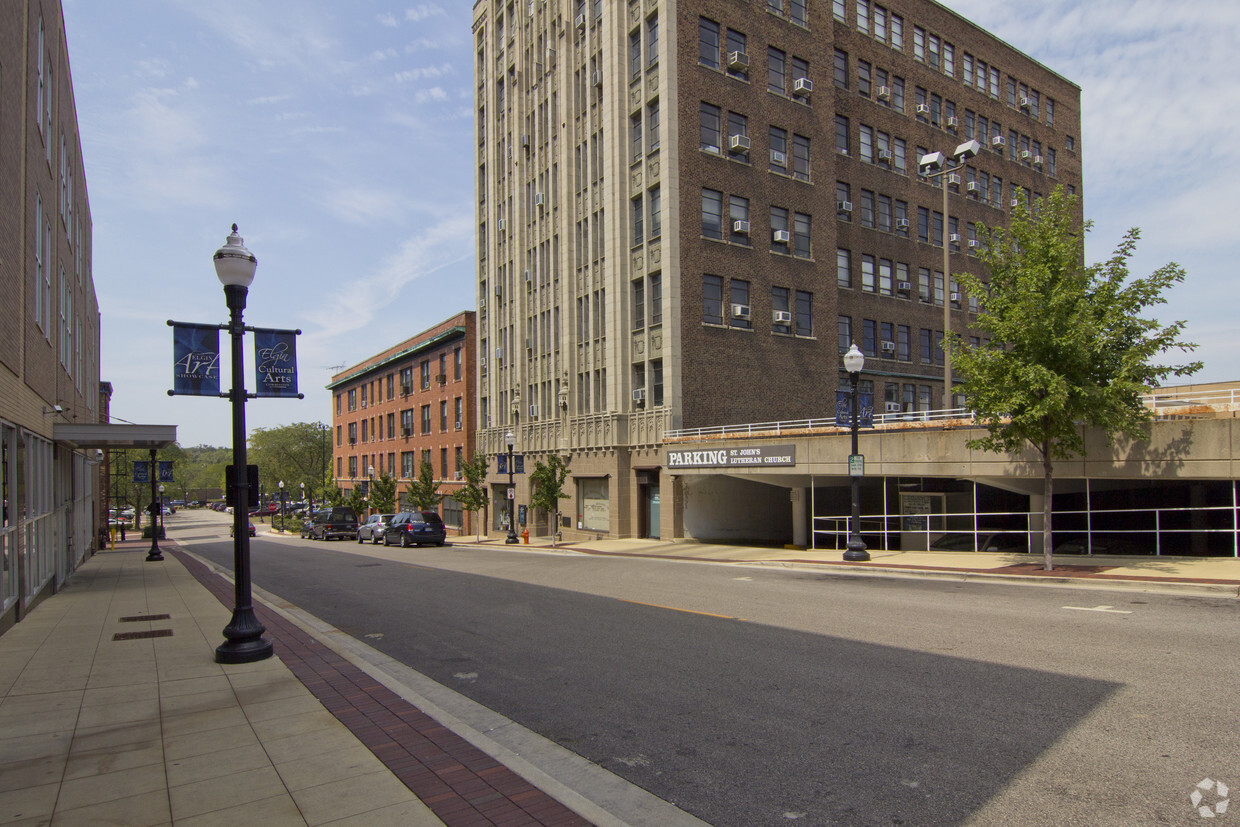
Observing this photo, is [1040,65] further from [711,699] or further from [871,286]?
[711,699]

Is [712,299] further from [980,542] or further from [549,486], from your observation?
[980,542]

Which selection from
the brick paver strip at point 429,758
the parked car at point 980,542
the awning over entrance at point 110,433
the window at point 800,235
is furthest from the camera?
the window at point 800,235

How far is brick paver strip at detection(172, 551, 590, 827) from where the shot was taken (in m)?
4.96

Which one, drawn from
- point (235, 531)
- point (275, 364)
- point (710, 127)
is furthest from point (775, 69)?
point (235, 531)

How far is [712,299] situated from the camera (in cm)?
3441

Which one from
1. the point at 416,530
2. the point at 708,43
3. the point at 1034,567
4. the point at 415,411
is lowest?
the point at 416,530

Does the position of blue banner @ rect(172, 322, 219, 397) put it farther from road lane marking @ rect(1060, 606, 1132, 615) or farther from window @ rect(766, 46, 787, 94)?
window @ rect(766, 46, 787, 94)

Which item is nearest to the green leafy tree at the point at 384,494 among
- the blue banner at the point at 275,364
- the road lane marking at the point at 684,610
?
the road lane marking at the point at 684,610

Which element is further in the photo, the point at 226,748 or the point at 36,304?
the point at 36,304

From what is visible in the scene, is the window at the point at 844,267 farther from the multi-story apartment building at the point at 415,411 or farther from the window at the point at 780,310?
the multi-story apartment building at the point at 415,411

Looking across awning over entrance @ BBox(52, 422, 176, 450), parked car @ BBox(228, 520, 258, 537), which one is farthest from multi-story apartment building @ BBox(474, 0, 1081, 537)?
awning over entrance @ BBox(52, 422, 176, 450)

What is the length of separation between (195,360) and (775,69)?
3406cm

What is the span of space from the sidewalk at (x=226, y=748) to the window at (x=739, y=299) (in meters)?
26.8

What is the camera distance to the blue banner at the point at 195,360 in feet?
30.9
